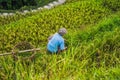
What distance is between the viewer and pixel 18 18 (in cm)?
1659

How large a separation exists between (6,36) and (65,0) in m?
5.01

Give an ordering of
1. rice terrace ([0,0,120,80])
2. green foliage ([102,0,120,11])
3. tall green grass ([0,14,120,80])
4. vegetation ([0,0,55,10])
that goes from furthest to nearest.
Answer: vegetation ([0,0,55,10]), green foliage ([102,0,120,11]), rice terrace ([0,0,120,80]), tall green grass ([0,14,120,80])

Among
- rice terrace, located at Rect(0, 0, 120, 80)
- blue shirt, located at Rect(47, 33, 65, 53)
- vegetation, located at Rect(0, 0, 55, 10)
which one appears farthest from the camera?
vegetation, located at Rect(0, 0, 55, 10)

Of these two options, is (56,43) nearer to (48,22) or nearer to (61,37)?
(61,37)

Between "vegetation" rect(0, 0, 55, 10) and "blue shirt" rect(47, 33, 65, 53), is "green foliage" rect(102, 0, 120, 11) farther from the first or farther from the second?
"blue shirt" rect(47, 33, 65, 53)

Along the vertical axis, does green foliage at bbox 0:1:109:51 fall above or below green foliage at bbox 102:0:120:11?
below

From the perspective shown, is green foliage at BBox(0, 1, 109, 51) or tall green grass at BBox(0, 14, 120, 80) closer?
tall green grass at BBox(0, 14, 120, 80)

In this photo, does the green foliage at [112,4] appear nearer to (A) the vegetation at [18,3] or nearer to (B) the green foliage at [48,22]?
(B) the green foliage at [48,22]

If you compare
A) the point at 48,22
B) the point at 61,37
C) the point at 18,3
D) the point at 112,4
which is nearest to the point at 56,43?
the point at 61,37

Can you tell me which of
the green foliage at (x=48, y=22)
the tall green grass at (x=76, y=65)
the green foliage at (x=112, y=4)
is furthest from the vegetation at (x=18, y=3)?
the tall green grass at (x=76, y=65)

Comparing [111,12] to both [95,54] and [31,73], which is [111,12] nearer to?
[95,54]

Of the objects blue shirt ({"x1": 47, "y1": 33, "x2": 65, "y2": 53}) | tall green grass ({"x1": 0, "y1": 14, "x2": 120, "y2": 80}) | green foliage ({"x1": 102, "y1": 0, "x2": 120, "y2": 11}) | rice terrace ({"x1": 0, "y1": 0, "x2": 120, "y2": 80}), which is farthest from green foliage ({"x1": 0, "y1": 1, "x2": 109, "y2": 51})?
tall green grass ({"x1": 0, "y1": 14, "x2": 120, "y2": 80})

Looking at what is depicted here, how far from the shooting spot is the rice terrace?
8.38 metres

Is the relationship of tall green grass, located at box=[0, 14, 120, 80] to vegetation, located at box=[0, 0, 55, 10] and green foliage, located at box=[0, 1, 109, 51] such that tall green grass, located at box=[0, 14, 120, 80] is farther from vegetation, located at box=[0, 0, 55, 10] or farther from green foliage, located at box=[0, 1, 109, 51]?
vegetation, located at box=[0, 0, 55, 10]
